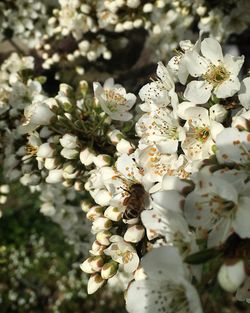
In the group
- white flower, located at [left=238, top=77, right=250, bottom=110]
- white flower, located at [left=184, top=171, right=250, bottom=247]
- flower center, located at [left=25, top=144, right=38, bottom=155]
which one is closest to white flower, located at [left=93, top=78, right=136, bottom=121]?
flower center, located at [left=25, top=144, right=38, bottom=155]

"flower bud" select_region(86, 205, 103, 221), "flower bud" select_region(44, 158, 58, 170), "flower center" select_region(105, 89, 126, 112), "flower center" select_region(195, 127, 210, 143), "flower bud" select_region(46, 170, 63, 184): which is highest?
"flower center" select_region(195, 127, 210, 143)

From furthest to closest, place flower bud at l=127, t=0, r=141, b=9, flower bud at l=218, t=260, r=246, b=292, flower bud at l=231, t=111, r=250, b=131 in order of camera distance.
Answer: flower bud at l=127, t=0, r=141, b=9, flower bud at l=231, t=111, r=250, b=131, flower bud at l=218, t=260, r=246, b=292

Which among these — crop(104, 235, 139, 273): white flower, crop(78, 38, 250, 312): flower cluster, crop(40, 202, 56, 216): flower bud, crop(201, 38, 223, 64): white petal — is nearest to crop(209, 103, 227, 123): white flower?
crop(78, 38, 250, 312): flower cluster

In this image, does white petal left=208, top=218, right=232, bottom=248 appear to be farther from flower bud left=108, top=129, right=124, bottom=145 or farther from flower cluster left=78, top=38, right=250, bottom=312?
flower bud left=108, top=129, right=124, bottom=145

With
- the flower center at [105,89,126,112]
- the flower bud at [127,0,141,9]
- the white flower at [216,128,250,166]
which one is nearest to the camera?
the white flower at [216,128,250,166]

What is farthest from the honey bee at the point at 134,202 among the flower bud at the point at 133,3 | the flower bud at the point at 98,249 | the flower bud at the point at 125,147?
the flower bud at the point at 133,3

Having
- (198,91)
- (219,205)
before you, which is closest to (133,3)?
(198,91)

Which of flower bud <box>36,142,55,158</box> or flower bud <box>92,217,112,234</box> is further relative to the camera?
flower bud <box>36,142,55,158</box>

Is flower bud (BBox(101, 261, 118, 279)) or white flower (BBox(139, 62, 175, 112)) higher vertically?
white flower (BBox(139, 62, 175, 112))
